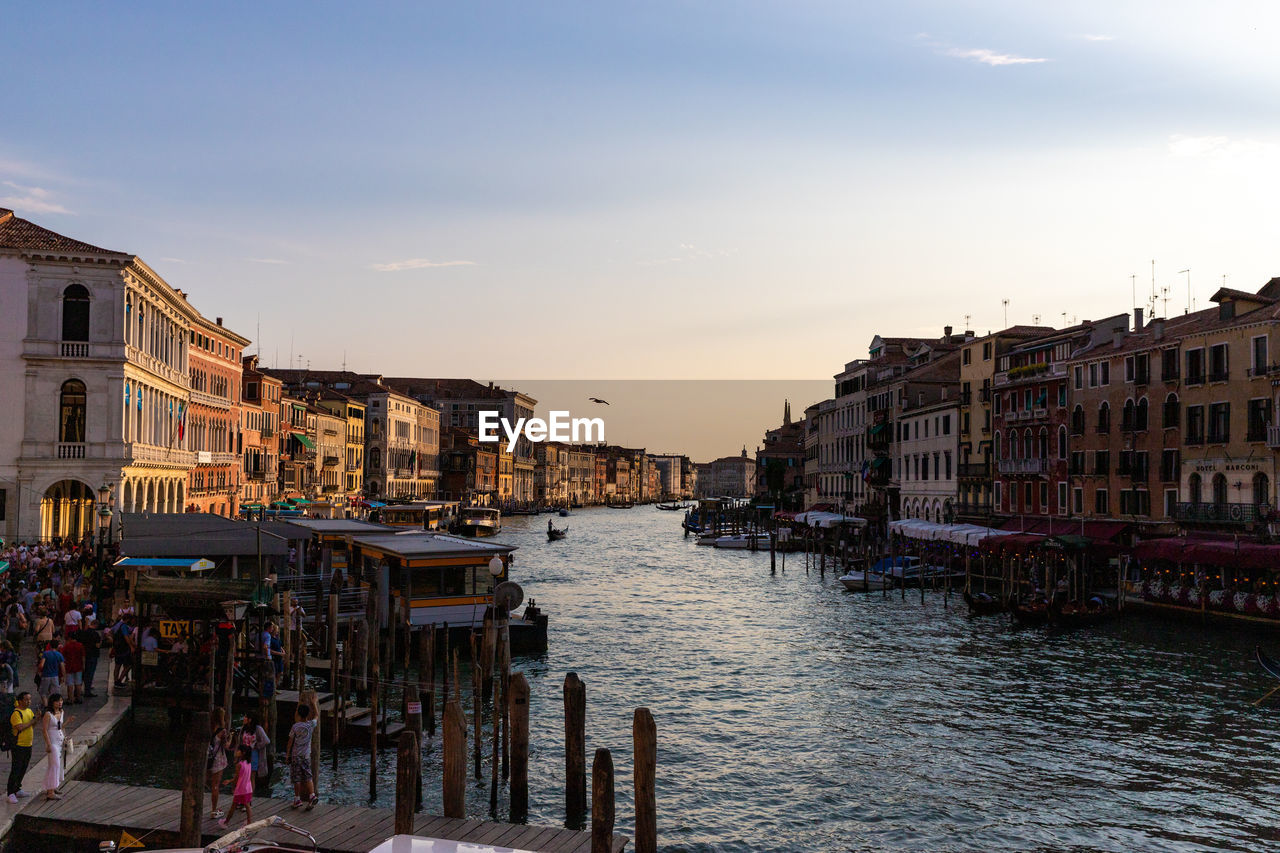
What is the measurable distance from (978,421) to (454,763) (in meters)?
46.9

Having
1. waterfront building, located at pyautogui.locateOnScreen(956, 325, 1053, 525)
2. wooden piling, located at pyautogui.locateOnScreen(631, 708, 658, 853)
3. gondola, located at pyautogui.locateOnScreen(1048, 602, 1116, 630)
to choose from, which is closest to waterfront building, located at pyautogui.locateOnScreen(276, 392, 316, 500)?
waterfront building, located at pyautogui.locateOnScreen(956, 325, 1053, 525)

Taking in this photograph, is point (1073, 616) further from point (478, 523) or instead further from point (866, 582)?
point (478, 523)

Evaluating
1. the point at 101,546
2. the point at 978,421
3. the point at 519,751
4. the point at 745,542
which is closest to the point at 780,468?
the point at 745,542

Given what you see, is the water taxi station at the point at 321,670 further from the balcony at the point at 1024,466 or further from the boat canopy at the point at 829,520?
the boat canopy at the point at 829,520

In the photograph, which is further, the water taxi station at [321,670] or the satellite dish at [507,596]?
the satellite dish at [507,596]

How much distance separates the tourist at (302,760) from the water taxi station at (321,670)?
0.67ft

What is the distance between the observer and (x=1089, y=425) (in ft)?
147

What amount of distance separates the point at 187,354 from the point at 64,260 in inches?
590

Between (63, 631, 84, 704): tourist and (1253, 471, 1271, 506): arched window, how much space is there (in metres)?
34.1

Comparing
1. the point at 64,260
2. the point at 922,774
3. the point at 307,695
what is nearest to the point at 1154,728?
the point at 922,774

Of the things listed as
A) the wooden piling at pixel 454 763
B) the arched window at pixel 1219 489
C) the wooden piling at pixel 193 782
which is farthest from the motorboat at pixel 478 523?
the wooden piling at pixel 193 782

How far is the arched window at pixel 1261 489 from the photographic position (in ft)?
114

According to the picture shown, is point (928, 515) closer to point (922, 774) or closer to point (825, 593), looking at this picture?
Result: point (825, 593)

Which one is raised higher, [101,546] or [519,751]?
[101,546]
